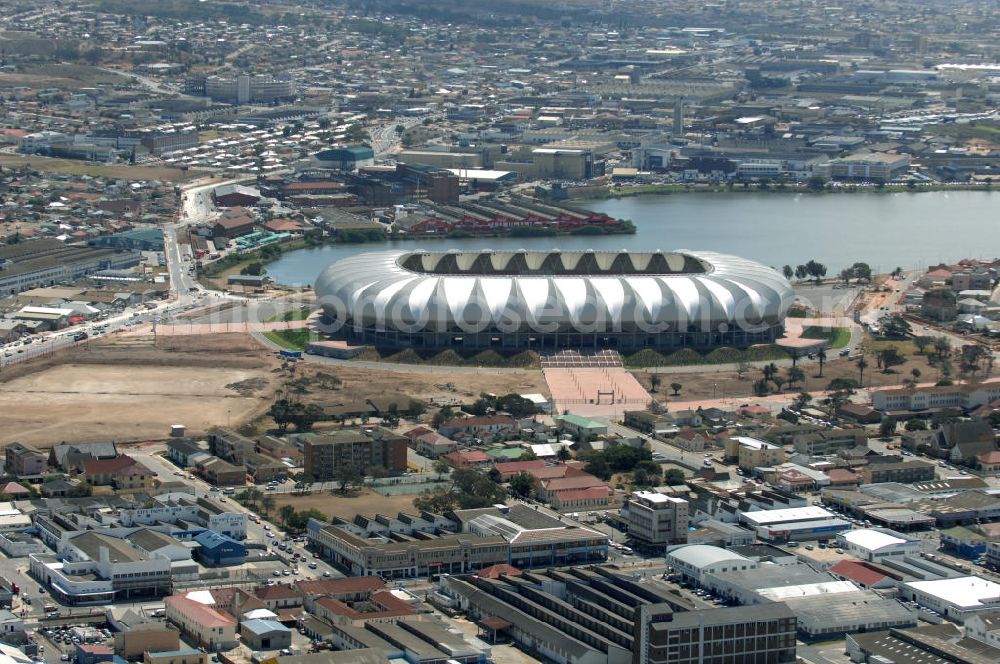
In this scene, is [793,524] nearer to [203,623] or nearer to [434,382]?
[203,623]

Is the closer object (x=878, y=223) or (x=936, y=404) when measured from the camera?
(x=936, y=404)

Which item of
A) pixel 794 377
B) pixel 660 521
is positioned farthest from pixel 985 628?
pixel 794 377

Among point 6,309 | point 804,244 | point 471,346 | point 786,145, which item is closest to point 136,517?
point 471,346

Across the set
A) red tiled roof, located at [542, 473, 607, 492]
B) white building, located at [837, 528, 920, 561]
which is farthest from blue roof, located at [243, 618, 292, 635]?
white building, located at [837, 528, 920, 561]

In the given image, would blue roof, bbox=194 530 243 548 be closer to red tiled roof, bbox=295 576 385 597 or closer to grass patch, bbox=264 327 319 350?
red tiled roof, bbox=295 576 385 597

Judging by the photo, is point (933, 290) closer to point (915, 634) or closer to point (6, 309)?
point (6, 309)

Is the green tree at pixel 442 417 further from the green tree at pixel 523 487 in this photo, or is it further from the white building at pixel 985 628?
the white building at pixel 985 628
